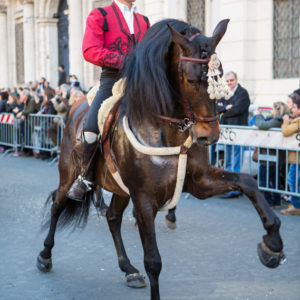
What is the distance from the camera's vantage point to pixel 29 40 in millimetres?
26516

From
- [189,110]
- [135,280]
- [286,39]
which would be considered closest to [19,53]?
[286,39]

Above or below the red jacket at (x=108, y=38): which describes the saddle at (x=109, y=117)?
below

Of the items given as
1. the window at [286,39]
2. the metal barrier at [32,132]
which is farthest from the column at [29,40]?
the window at [286,39]

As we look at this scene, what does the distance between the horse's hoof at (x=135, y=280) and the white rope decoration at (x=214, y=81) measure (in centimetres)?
198

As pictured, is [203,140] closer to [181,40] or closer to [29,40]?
[181,40]

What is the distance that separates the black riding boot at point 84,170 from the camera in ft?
15.5

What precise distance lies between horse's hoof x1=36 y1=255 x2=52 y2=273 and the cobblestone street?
5 cm

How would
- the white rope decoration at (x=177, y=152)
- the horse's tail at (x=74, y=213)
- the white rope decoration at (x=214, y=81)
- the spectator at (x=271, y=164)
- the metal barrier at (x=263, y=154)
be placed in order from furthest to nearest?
the spectator at (x=271, y=164)
the metal barrier at (x=263, y=154)
the horse's tail at (x=74, y=213)
the white rope decoration at (x=177, y=152)
the white rope decoration at (x=214, y=81)

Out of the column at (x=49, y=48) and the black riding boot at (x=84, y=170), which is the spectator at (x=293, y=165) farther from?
the column at (x=49, y=48)

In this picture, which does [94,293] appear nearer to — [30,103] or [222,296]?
[222,296]

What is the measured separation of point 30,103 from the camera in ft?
48.4

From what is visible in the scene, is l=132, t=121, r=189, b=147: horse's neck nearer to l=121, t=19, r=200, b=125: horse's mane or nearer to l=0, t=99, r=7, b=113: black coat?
l=121, t=19, r=200, b=125: horse's mane

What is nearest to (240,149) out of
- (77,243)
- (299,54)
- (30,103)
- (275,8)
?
(77,243)

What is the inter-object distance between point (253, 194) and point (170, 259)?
1.82 m
